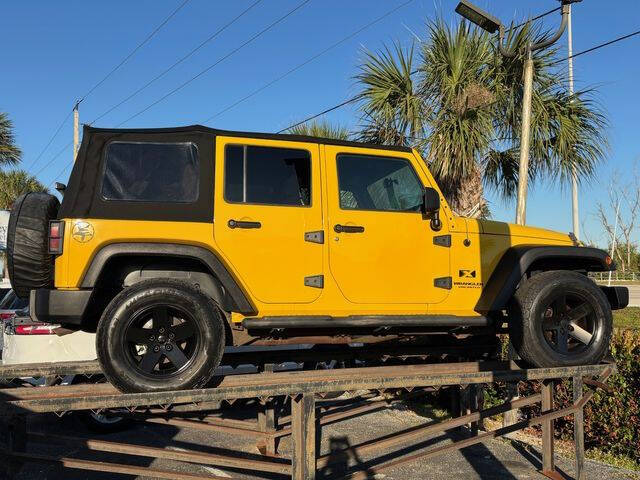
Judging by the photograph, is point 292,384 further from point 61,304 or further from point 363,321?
point 61,304

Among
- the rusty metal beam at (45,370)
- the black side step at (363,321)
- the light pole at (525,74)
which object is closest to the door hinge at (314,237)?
the black side step at (363,321)

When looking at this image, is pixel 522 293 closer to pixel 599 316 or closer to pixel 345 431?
pixel 599 316

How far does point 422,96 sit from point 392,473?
6128 millimetres

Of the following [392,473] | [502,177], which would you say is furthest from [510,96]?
[392,473]

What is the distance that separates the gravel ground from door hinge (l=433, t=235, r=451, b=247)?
1.75m

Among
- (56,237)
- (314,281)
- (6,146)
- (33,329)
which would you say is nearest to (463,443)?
(314,281)

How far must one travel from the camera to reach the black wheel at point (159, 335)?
3.34m

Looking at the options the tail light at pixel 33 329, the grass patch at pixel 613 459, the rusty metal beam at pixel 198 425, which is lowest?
the grass patch at pixel 613 459

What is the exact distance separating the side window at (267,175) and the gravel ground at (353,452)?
6.56 feet

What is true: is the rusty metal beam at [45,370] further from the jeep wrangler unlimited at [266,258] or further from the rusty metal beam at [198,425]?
the jeep wrangler unlimited at [266,258]

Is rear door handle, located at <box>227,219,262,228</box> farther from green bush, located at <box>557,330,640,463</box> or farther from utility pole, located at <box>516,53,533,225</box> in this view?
utility pole, located at <box>516,53,533,225</box>

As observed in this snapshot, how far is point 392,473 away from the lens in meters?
5.29

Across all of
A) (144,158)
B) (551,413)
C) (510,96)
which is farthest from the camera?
(510,96)

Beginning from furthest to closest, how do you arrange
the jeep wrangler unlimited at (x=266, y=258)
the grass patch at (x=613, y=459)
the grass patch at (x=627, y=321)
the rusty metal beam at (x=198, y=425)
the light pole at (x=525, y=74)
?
the grass patch at (x=627, y=321) → the light pole at (x=525, y=74) → the grass patch at (x=613, y=459) → the rusty metal beam at (x=198, y=425) → the jeep wrangler unlimited at (x=266, y=258)
